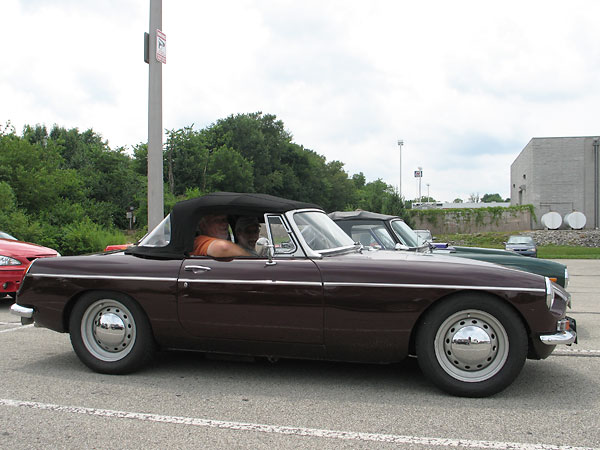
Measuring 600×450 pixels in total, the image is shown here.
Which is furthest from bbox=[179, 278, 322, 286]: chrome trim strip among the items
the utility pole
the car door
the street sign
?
the street sign

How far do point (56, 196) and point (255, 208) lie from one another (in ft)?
55.4

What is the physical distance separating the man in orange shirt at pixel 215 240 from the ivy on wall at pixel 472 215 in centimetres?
4693

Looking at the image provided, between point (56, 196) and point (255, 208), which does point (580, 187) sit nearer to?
point (56, 196)

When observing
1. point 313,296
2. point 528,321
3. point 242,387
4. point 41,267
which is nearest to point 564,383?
point 528,321

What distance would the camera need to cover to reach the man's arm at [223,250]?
4.52 m

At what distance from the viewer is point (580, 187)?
51000mm

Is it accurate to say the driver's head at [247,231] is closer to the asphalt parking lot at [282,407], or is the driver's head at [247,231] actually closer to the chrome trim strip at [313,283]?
the chrome trim strip at [313,283]

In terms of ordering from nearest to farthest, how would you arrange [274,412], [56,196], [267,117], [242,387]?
[274,412] < [242,387] < [56,196] < [267,117]

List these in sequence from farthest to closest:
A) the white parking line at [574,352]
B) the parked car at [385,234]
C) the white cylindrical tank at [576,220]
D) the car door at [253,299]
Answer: the white cylindrical tank at [576,220], the parked car at [385,234], the white parking line at [574,352], the car door at [253,299]

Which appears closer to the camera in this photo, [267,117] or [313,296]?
[313,296]

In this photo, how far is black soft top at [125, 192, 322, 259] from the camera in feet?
15.2

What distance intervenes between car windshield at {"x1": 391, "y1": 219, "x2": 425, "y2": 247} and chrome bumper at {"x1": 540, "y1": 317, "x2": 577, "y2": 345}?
3.59 meters

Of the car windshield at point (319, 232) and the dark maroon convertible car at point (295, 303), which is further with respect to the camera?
the car windshield at point (319, 232)

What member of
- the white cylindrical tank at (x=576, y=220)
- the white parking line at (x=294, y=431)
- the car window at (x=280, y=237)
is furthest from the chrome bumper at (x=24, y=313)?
the white cylindrical tank at (x=576, y=220)
